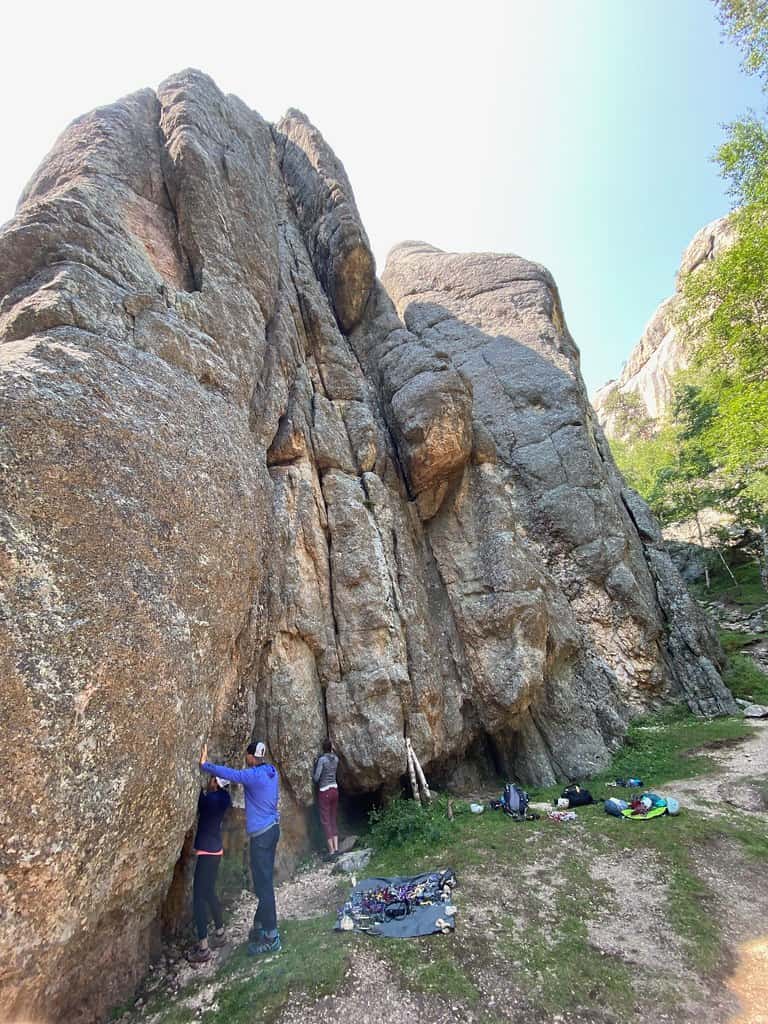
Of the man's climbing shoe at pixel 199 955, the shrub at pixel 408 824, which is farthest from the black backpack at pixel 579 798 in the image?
the man's climbing shoe at pixel 199 955

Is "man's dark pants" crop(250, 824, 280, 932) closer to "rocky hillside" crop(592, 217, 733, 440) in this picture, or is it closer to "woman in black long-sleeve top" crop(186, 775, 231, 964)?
"woman in black long-sleeve top" crop(186, 775, 231, 964)

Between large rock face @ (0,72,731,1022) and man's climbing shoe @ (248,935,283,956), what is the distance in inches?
52.8

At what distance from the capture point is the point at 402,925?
5660 millimetres

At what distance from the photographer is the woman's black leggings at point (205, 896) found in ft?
19.0

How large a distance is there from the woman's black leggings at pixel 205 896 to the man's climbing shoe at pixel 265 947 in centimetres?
67

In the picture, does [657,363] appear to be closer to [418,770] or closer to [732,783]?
[732,783]

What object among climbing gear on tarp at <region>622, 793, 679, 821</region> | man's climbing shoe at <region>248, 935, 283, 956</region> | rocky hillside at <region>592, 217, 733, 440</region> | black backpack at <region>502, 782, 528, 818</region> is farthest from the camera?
rocky hillside at <region>592, 217, 733, 440</region>

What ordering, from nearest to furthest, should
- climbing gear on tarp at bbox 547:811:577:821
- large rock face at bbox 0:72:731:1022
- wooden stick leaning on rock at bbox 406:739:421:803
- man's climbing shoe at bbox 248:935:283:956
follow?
large rock face at bbox 0:72:731:1022 → man's climbing shoe at bbox 248:935:283:956 → climbing gear on tarp at bbox 547:811:577:821 → wooden stick leaning on rock at bbox 406:739:421:803

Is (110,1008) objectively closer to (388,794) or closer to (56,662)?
(56,662)

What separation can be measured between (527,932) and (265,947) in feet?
10.5

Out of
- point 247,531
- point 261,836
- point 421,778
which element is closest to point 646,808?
point 421,778

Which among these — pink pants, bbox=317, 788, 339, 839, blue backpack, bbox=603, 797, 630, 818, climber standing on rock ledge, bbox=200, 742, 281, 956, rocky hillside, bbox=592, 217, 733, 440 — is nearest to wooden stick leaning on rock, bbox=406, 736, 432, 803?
pink pants, bbox=317, 788, 339, 839

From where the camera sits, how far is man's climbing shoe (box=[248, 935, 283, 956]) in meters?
5.48

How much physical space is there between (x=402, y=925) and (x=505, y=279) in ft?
81.7
